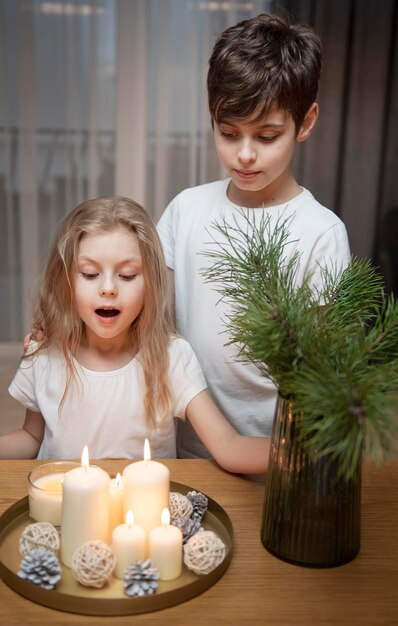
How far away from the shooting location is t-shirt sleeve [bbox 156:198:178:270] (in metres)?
1.61

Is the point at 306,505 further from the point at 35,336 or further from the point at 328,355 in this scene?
the point at 35,336

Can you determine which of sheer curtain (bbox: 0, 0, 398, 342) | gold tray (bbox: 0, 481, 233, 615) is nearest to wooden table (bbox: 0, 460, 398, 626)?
gold tray (bbox: 0, 481, 233, 615)

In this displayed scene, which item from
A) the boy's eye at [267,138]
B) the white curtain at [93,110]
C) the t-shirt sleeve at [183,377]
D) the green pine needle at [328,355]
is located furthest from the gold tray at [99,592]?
the white curtain at [93,110]

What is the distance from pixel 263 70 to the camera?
4.26 ft

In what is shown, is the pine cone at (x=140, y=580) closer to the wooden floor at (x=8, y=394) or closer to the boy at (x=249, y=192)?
the boy at (x=249, y=192)

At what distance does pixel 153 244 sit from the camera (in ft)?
4.34

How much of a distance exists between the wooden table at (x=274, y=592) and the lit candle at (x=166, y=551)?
43 millimetres

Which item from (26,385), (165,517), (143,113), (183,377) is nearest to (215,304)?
(183,377)

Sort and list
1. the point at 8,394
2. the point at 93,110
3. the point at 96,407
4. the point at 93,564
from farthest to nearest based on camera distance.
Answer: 1. the point at 93,110
2. the point at 8,394
3. the point at 96,407
4. the point at 93,564

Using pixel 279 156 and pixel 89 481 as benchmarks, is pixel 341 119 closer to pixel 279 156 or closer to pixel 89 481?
pixel 279 156

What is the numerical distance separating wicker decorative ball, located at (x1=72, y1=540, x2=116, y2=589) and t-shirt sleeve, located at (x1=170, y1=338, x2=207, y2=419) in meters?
0.52

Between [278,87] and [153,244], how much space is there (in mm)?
367

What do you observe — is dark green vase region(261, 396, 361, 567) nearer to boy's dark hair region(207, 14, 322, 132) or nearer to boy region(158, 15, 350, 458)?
boy region(158, 15, 350, 458)

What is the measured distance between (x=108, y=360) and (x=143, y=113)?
2.61 metres
